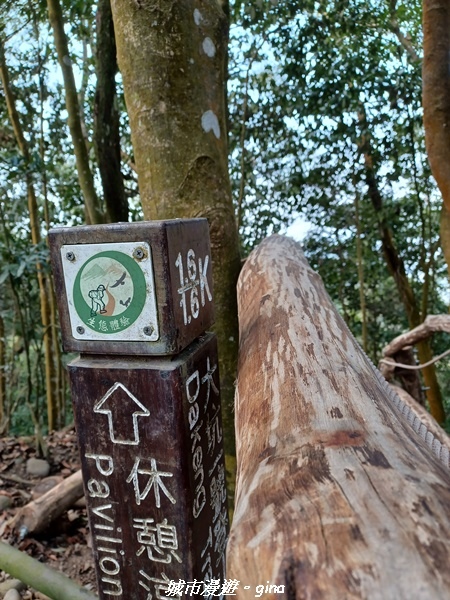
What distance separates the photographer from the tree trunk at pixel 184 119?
57.2 inches

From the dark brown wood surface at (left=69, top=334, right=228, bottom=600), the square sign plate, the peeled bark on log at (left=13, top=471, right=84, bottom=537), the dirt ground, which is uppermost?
the square sign plate

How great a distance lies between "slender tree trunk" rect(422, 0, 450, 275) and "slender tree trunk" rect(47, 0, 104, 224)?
181 centimetres

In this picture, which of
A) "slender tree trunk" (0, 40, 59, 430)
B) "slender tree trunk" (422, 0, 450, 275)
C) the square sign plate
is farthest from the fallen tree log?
"slender tree trunk" (0, 40, 59, 430)

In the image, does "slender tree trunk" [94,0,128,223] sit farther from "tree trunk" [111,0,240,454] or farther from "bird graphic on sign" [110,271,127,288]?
"bird graphic on sign" [110,271,127,288]

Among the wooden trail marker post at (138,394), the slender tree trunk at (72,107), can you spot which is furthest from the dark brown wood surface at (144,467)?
the slender tree trunk at (72,107)

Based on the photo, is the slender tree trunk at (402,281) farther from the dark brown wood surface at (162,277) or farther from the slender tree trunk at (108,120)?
the dark brown wood surface at (162,277)

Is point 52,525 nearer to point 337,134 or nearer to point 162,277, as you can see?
point 162,277

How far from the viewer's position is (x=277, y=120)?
402cm

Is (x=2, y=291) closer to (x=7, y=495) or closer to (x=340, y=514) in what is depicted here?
(x=7, y=495)

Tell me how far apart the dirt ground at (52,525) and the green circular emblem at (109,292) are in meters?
1.43

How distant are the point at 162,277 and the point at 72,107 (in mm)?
1850

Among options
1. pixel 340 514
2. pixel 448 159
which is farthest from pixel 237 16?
pixel 340 514

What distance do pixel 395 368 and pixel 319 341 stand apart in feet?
8.64

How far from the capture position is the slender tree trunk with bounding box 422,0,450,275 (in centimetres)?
245
